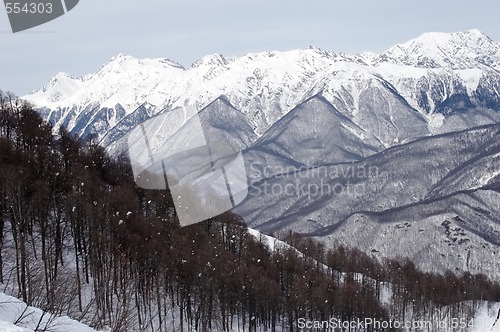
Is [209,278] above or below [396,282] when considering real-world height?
above

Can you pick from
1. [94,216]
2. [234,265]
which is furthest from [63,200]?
[234,265]

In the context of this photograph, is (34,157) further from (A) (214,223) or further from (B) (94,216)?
(A) (214,223)

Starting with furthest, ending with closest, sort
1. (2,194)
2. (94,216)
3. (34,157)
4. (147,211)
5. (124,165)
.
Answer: (124,165)
(147,211)
(34,157)
(94,216)
(2,194)

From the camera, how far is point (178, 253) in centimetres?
5425

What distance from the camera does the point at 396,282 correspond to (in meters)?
115

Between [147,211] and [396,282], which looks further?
[396,282]

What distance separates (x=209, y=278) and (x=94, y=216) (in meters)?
15.4

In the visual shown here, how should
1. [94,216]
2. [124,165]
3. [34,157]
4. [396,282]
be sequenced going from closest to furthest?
1. [94,216]
2. [34,157]
3. [124,165]
4. [396,282]

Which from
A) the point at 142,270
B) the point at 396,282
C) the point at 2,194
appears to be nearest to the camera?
the point at 2,194

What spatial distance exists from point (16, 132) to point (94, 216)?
23503mm

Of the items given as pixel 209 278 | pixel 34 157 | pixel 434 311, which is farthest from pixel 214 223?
pixel 434 311

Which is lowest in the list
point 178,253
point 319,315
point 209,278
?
point 319,315

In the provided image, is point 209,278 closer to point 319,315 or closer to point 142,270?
point 142,270

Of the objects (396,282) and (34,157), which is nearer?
(34,157)
